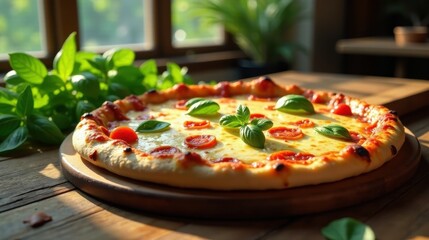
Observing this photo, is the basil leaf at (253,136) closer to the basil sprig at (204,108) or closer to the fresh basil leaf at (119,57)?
the basil sprig at (204,108)

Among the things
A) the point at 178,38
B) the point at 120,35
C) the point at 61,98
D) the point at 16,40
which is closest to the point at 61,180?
the point at 61,98

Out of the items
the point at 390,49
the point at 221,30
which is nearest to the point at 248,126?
the point at 390,49

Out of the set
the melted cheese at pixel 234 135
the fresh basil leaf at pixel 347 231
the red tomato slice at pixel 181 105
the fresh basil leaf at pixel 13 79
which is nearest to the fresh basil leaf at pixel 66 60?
the fresh basil leaf at pixel 13 79

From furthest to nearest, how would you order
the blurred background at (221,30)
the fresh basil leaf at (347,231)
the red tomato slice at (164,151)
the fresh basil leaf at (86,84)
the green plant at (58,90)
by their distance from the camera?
the blurred background at (221,30), the fresh basil leaf at (86,84), the green plant at (58,90), the red tomato slice at (164,151), the fresh basil leaf at (347,231)

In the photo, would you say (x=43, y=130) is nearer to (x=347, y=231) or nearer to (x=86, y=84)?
(x=86, y=84)

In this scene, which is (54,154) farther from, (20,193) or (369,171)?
(369,171)

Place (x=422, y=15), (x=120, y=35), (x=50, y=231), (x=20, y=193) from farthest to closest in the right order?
1. (x=422, y=15)
2. (x=120, y=35)
3. (x=20, y=193)
4. (x=50, y=231)
